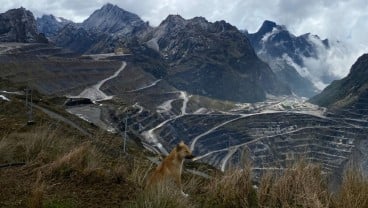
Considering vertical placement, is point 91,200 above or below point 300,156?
below

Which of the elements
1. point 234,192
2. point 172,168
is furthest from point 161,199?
point 172,168

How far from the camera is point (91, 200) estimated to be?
9.03 m

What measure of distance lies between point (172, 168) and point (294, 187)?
2622 mm

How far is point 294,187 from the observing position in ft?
28.2

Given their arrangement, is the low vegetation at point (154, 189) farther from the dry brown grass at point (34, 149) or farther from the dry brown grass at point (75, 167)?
the dry brown grass at point (34, 149)

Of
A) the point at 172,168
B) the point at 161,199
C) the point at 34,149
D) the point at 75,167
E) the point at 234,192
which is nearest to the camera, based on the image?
the point at 161,199

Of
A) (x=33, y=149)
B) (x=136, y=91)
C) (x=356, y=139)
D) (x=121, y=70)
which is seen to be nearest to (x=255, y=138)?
(x=356, y=139)

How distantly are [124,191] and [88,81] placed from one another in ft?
509

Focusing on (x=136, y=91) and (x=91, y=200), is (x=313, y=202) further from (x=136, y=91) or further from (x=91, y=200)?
(x=136, y=91)

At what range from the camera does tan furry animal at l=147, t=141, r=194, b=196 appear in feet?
32.3

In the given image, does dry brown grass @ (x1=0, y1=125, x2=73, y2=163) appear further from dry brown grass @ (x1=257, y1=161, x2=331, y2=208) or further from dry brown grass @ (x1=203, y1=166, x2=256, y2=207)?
dry brown grass @ (x1=257, y1=161, x2=331, y2=208)

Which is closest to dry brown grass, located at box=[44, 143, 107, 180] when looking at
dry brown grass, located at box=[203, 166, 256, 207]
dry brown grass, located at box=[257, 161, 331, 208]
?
dry brown grass, located at box=[203, 166, 256, 207]

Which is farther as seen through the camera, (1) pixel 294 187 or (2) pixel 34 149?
(2) pixel 34 149

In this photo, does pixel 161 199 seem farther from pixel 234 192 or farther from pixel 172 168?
pixel 172 168
